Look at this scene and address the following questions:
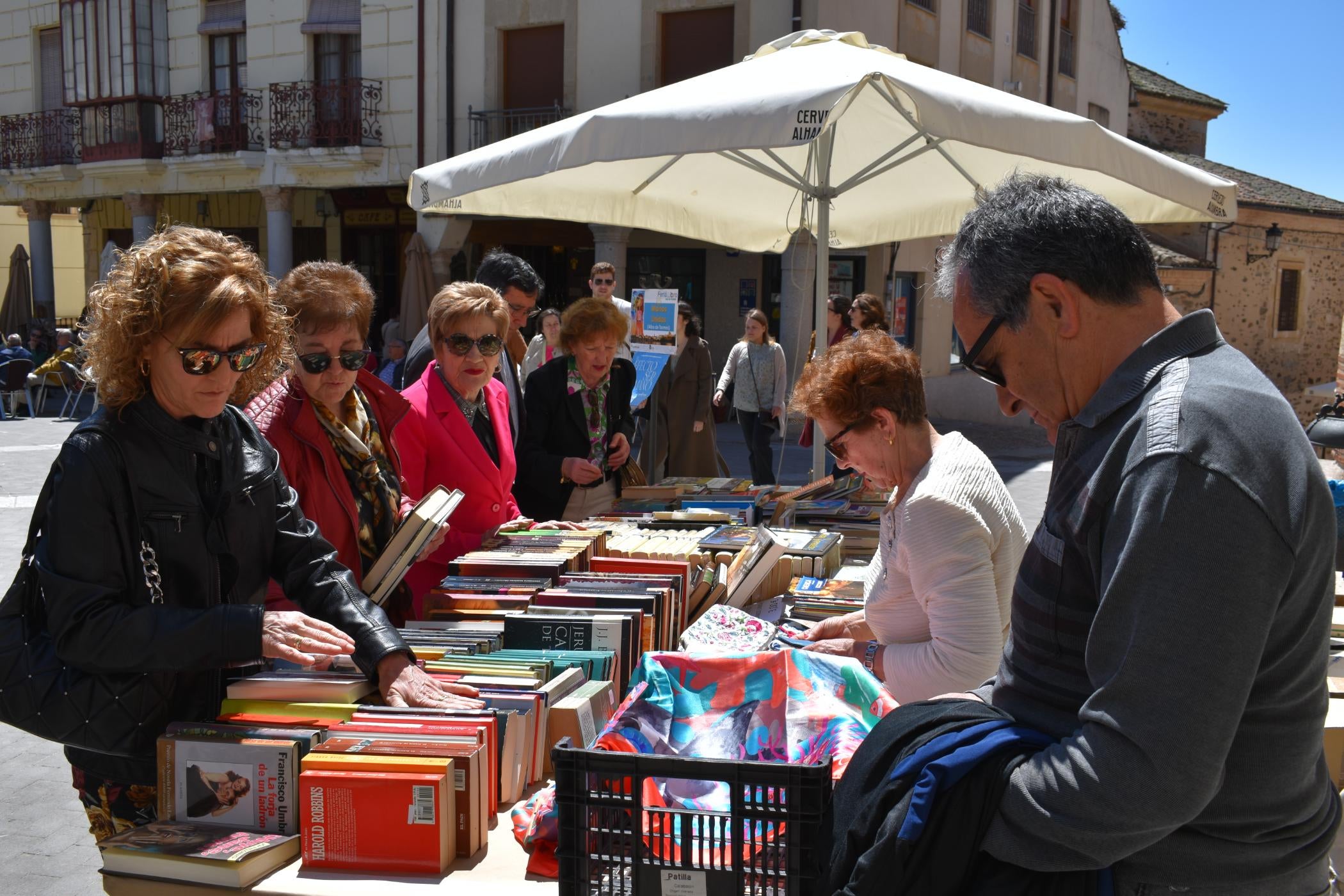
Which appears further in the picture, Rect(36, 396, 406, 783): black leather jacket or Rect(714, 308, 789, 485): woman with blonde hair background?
Rect(714, 308, 789, 485): woman with blonde hair background

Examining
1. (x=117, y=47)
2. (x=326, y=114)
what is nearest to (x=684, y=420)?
(x=326, y=114)

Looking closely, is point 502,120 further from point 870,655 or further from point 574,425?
point 870,655

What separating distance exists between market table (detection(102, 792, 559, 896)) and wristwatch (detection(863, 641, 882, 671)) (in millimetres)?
1004

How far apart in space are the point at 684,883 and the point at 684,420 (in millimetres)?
6833

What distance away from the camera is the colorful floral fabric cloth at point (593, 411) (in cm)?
488

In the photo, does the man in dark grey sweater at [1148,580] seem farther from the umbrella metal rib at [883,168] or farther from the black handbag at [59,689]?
the umbrella metal rib at [883,168]

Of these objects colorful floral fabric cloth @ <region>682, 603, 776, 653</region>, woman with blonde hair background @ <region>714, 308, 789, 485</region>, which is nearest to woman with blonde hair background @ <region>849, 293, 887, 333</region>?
woman with blonde hair background @ <region>714, 308, 789, 485</region>

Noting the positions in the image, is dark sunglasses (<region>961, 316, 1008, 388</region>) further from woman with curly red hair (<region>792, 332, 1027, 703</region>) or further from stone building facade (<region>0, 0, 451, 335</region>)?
stone building facade (<region>0, 0, 451, 335</region>)

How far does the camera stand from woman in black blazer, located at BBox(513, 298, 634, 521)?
15.6ft

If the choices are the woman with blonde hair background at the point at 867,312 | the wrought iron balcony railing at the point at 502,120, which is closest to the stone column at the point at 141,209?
the wrought iron balcony railing at the point at 502,120

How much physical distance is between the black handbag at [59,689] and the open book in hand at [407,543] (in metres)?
0.72

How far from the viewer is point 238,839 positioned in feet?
6.23

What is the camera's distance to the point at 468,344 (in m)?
3.81

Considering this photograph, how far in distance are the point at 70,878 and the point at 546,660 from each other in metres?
2.16
